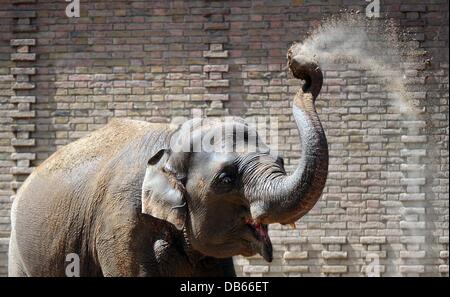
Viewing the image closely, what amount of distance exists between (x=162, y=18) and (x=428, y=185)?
295 centimetres

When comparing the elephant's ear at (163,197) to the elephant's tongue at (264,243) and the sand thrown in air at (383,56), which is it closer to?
the elephant's tongue at (264,243)

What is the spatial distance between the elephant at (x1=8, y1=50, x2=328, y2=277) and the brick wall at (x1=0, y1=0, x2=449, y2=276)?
2.76 metres

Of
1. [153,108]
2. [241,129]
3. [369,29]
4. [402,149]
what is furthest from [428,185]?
[241,129]

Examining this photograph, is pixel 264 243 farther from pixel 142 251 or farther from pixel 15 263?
pixel 15 263

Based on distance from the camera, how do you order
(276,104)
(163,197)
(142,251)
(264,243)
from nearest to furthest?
(264,243) < (163,197) < (142,251) < (276,104)

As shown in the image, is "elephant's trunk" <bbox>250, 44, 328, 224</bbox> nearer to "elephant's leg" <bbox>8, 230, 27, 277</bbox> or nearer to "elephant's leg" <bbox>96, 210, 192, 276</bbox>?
"elephant's leg" <bbox>96, 210, 192, 276</bbox>

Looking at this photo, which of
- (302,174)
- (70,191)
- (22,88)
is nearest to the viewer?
(302,174)

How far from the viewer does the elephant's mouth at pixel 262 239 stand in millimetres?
7195

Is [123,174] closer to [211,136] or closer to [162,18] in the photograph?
[211,136]

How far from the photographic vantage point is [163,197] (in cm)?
750

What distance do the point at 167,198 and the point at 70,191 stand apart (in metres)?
0.97

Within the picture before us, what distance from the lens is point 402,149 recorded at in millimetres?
11078

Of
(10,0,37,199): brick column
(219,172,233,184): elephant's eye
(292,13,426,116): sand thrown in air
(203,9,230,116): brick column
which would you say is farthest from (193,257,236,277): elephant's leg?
(10,0,37,199): brick column

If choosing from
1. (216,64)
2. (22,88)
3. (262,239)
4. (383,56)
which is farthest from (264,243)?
(22,88)
